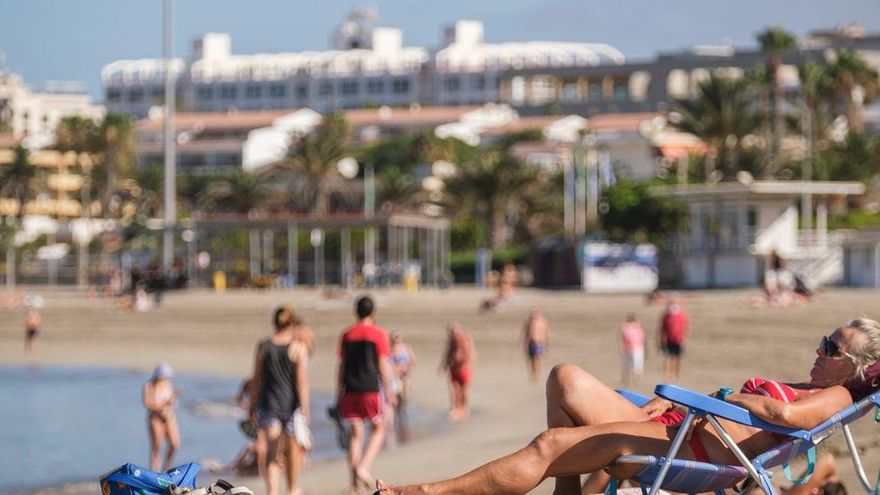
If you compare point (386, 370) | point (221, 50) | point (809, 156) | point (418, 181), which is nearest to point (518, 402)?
point (386, 370)

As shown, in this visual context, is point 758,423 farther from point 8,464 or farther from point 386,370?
point 8,464

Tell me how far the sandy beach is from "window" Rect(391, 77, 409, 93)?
379ft

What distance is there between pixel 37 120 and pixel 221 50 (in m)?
44.8

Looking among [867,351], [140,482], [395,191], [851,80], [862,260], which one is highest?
[851,80]

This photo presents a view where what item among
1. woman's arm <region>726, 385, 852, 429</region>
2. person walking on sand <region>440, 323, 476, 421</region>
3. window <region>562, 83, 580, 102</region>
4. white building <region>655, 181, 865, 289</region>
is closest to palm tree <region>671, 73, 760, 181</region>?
white building <region>655, 181, 865, 289</region>

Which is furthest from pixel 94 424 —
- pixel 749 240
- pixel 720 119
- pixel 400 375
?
pixel 720 119

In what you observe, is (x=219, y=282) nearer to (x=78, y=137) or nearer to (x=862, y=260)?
(x=862, y=260)

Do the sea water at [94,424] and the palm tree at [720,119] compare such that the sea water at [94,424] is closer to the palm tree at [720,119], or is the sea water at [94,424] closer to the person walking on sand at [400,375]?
the person walking on sand at [400,375]

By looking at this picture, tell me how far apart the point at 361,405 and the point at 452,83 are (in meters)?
150

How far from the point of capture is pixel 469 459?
1316 centimetres

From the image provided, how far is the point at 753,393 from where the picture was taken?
5777 mm

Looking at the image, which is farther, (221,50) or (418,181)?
(221,50)

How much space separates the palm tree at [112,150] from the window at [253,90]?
8134 centimetres

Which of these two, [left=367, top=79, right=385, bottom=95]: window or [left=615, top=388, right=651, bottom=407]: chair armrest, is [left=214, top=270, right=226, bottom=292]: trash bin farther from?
[left=367, top=79, right=385, bottom=95]: window
